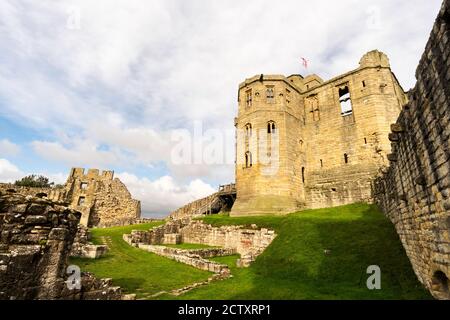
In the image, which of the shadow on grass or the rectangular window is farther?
the rectangular window

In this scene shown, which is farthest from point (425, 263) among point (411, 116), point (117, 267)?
point (117, 267)

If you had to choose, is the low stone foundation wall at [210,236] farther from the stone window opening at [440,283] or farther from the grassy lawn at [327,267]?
the stone window opening at [440,283]

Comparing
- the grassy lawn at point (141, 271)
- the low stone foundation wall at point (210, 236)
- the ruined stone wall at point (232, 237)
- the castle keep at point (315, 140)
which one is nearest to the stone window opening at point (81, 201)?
the low stone foundation wall at point (210, 236)

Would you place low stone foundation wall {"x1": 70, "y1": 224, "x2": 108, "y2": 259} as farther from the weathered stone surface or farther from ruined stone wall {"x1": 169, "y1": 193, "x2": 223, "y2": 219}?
the weathered stone surface

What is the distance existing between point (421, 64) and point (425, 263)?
5.30 metres

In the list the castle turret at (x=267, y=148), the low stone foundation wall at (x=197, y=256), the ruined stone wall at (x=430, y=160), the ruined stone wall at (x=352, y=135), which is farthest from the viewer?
the castle turret at (x=267, y=148)

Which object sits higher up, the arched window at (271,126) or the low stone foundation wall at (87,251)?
the arched window at (271,126)

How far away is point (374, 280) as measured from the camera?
8.63m

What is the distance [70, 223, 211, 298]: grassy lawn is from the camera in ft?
31.7

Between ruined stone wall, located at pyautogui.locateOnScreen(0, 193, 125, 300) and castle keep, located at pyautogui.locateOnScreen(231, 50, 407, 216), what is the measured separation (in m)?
19.2

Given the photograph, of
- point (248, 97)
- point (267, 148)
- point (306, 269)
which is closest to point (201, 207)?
point (267, 148)

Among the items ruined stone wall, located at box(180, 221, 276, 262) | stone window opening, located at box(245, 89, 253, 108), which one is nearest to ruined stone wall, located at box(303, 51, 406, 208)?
stone window opening, located at box(245, 89, 253, 108)

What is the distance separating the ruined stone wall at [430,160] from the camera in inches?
179
